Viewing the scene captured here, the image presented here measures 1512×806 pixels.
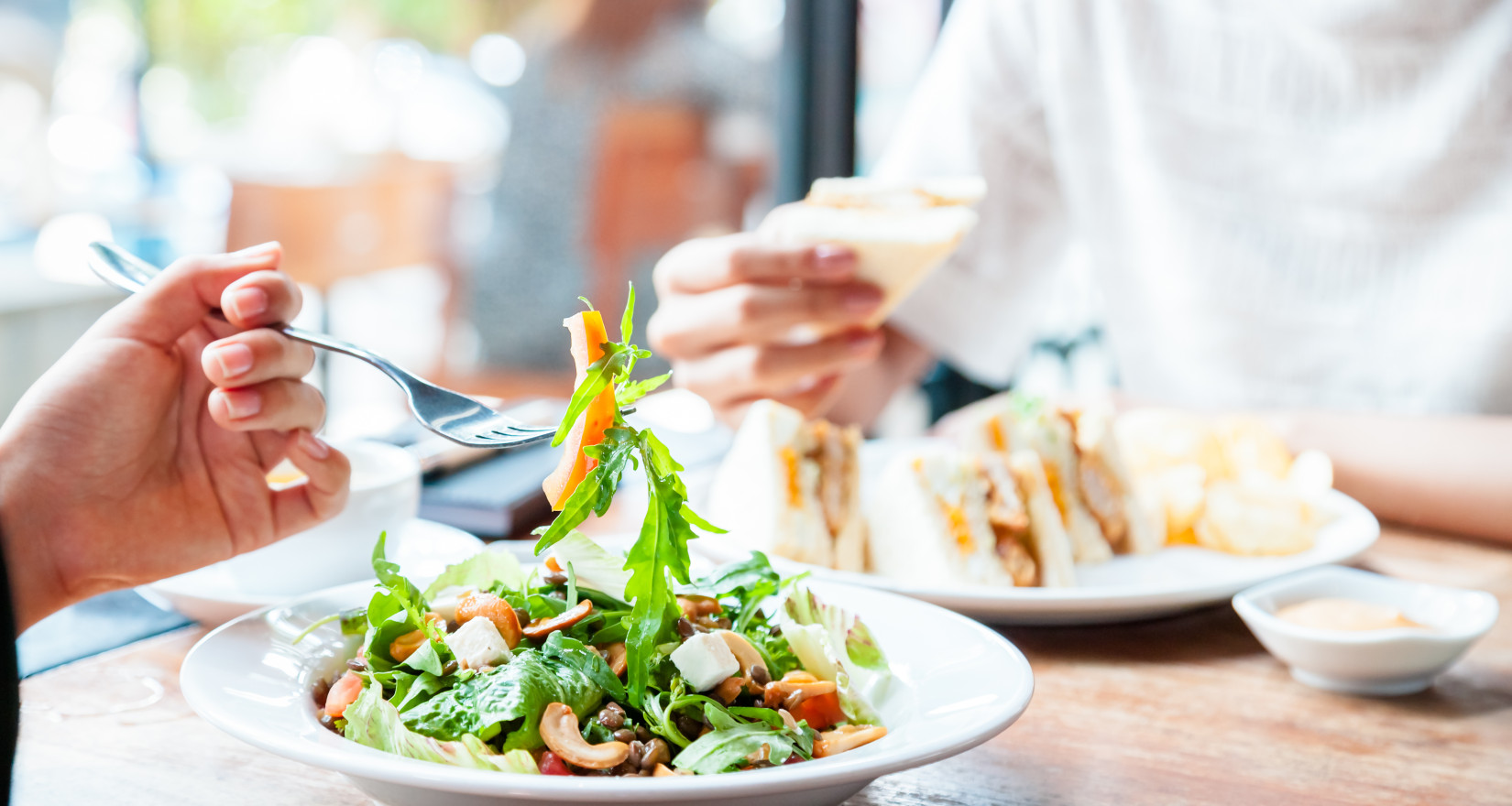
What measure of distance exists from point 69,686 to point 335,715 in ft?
1.59

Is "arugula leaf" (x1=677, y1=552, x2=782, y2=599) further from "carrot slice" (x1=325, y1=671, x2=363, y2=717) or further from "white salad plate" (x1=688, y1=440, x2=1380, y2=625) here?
"carrot slice" (x1=325, y1=671, x2=363, y2=717)

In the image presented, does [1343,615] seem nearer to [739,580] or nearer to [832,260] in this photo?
[739,580]

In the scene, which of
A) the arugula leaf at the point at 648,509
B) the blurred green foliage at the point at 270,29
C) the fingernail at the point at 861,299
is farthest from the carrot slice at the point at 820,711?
the blurred green foliage at the point at 270,29

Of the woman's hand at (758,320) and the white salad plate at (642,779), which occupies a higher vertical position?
the woman's hand at (758,320)

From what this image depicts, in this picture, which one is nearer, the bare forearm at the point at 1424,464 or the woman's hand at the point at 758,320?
the bare forearm at the point at 1424,464

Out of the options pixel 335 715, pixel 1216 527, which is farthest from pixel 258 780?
pixel 1216 527

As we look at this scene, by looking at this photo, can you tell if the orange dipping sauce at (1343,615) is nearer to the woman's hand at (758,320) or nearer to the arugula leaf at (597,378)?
the arugula leaf at (597,378)

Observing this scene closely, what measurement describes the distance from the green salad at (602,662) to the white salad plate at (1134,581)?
0.52ft

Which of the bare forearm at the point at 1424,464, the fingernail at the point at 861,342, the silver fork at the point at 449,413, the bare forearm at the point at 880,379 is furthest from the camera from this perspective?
the bare forearm at the point at 880,379

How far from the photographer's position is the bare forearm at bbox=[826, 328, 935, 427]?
111 inches

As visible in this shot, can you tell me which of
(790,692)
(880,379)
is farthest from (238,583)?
(880,379)

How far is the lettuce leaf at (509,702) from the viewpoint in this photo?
0.82m

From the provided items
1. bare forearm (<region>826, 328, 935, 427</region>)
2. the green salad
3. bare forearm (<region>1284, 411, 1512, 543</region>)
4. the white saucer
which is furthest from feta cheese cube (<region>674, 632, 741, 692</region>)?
bare forearm (<region>826, 328, 935, 427</region>)

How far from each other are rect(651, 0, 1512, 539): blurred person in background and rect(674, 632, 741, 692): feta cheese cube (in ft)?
4.05
